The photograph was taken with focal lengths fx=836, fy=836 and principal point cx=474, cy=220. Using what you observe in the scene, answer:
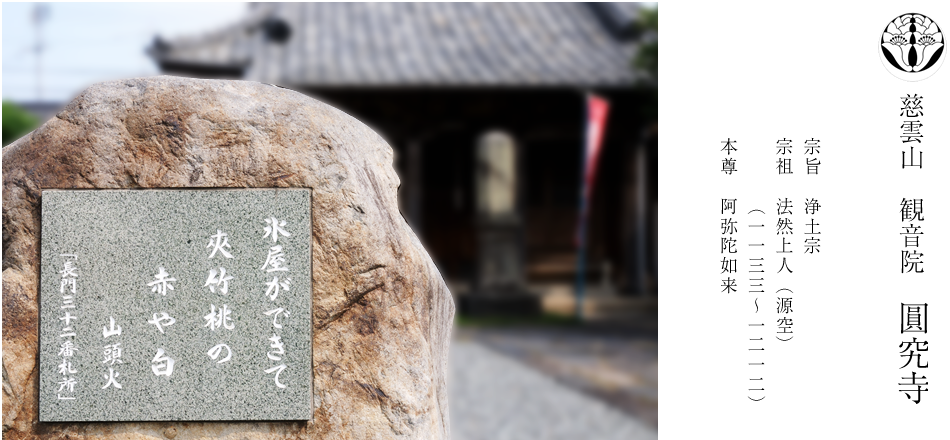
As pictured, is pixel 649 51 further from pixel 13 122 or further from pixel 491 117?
pixel 13 122

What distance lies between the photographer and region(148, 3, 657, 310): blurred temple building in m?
11.7

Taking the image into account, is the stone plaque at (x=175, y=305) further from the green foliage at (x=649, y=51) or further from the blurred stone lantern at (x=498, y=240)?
the blurred stone lantern at (x=498, y=240)

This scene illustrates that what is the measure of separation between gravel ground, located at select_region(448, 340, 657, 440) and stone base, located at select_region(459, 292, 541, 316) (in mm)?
3613

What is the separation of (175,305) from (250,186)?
49cm

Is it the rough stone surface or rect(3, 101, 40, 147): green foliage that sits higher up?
rect(3, 101, 40, 147): green foliage

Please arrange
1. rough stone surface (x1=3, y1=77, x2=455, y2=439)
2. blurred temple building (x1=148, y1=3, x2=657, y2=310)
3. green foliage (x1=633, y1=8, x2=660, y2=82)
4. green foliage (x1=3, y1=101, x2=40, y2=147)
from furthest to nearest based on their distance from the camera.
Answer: green foliage (x1=3, y1=101, x2=40, y2=147), blurred temple building (x1=148, y1=3, x2=657, y2=310), green foliage (x1=633, y1=8, x2=660, y2=82), rough stone surface (x1=3, y1=77, x2=455, y2=439)

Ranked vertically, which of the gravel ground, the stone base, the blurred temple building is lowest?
the gravel ground

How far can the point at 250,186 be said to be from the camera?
9.68 ft

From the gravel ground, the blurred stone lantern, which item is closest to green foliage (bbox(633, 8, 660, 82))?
the blurred stone lantern

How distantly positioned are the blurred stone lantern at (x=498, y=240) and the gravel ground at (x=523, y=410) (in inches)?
144

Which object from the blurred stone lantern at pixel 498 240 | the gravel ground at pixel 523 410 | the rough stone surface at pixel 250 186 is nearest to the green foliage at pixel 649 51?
the blurred stone lantern at pixel 498 240

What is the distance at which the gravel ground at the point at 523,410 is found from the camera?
5.55 meters

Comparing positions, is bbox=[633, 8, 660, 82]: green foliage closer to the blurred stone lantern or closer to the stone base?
the blurred stone lantern
